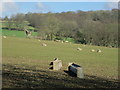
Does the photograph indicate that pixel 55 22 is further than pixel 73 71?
Yes

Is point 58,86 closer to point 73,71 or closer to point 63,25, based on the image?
point 73,71

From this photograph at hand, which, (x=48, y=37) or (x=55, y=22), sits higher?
(x=55, y=22)

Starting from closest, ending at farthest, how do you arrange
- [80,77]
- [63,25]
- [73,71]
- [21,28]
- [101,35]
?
[80,77], [73,71], [101,35], [63,25], [21,28]

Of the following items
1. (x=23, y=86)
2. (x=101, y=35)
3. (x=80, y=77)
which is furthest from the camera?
(x=101, y=35)

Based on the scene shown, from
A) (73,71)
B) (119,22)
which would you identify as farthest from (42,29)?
(73,71)

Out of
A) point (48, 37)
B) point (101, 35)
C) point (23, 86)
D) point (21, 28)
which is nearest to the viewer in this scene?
point (23, 86)

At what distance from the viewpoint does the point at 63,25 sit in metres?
81.8

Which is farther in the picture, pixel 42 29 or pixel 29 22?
pixel 29 22

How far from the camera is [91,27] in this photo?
75062mm

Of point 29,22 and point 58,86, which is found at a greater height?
point 29,22

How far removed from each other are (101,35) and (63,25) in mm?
15720

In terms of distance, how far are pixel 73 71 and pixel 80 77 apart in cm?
93

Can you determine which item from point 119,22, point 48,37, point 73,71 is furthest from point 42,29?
point 73,71

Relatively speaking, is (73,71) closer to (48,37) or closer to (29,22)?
(48,37)
